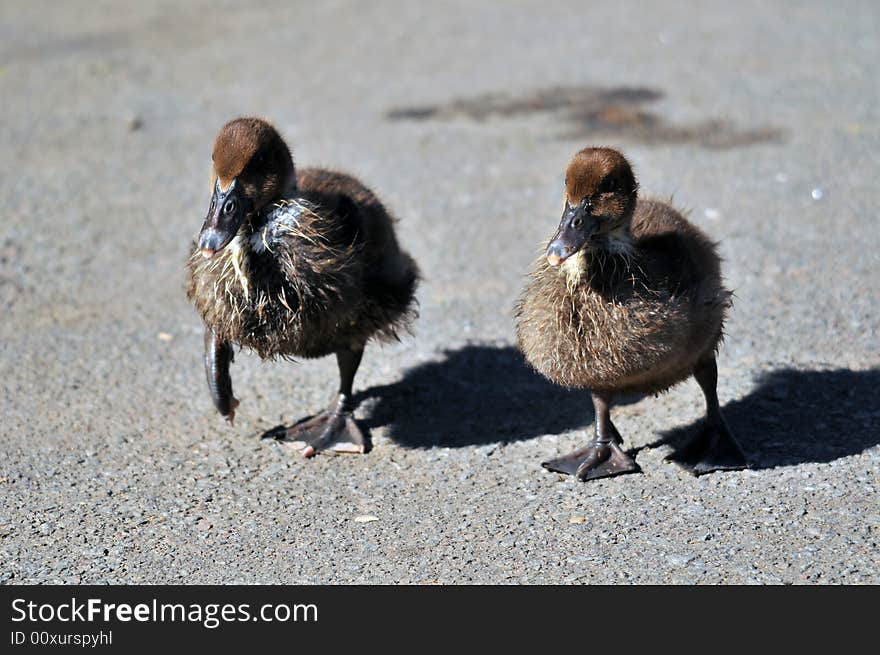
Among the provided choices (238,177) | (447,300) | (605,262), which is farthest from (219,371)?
(447,300)

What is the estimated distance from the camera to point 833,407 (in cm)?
615

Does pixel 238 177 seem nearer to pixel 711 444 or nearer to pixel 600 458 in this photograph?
pixel 600 458

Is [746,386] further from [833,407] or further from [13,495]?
[13,495]

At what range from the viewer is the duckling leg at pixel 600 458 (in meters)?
5.64

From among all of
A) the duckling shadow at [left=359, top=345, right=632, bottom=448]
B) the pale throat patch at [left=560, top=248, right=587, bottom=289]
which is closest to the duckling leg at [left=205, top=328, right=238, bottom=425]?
the duckling shadow at [left=359, top=345, right=632, bottom=448]

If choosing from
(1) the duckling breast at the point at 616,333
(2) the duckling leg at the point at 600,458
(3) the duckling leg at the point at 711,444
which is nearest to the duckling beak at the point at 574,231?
(1) the duckling breast at the point at 616,333

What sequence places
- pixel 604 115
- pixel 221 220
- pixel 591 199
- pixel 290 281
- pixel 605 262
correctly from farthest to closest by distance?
1. pixel 604 115
2. pixel 290 281
3. pixel 221 220
4. pixel 605 262
5. pixel 591 199

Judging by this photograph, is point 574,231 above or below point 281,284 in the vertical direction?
above

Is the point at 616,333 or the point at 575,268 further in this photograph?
the point at 575,268

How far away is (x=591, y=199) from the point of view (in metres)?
5.26

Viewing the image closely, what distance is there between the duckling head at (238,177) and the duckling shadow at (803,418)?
2.32m

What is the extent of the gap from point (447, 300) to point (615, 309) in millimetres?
2645

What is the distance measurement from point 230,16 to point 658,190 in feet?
26.1
